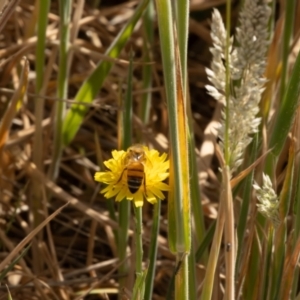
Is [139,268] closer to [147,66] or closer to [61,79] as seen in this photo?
[61,79]

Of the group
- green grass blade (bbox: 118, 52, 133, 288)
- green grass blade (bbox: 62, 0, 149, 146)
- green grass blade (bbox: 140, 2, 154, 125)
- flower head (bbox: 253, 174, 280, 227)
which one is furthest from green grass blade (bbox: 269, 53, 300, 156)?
green grass blade (bbox: 140, 2, 154, 125)

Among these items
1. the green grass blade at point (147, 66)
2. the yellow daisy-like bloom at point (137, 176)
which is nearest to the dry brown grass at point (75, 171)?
the green grass blade at point (147, 66)

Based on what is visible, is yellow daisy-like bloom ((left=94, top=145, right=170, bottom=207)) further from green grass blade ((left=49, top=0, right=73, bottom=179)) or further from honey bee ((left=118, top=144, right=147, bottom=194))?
green grass blade ((left=49, top=0, right=73, bottom=179))

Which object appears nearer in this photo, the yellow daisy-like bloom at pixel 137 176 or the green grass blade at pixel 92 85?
the yellow daisy-like bloom at pixel 137 176

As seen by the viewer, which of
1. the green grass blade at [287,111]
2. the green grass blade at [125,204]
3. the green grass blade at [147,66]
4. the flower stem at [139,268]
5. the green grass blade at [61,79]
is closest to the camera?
the flower stem at [139,268]

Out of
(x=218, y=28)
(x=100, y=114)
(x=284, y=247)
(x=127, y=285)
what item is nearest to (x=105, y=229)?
(x=127, y=285)

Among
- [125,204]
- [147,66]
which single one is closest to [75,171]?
[147,66]

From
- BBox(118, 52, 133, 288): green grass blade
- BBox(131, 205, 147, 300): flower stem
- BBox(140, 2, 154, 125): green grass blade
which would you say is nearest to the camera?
BBox(131, 205, 147, 300): flower stem

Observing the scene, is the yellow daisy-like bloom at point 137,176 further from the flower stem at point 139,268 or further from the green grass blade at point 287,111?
the green grass blade at point 287,111
